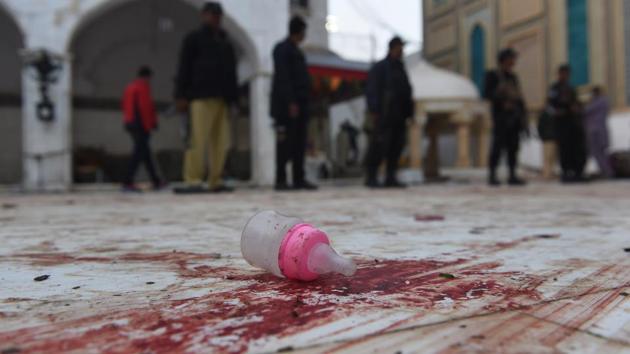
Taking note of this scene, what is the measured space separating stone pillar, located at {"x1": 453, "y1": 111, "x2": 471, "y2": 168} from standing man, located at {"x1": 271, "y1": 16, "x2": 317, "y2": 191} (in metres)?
7.45

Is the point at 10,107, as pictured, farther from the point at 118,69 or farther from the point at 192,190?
the point at 192,190

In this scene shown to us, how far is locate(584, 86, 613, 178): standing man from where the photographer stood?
8297 mm

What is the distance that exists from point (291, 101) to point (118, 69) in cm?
645

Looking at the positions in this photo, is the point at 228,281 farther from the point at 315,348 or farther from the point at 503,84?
the point at 503,84

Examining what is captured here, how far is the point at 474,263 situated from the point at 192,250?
28.3 inches

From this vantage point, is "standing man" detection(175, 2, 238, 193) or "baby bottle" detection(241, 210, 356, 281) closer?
"baby bottle" detection(241, 210, 356, 281)

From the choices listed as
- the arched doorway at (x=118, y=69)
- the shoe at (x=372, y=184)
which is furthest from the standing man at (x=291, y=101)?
the arched doorway at (x=118, y=69)

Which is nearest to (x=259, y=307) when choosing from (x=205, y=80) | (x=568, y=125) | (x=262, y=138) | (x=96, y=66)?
(x=205, y=80)

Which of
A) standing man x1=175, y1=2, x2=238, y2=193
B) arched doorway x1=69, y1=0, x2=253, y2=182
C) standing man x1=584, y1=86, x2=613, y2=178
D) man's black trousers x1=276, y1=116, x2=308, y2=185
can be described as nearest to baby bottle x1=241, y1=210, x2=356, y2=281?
standing man x1=175, y1=2, x2=238, y2=193

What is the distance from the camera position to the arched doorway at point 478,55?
1498cm

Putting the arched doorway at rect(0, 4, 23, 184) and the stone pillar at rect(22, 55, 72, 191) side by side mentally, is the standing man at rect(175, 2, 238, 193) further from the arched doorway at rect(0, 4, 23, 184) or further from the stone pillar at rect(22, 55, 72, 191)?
the arched doorway at rect(0, 4, 23, 184)

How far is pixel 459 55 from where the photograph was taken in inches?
628

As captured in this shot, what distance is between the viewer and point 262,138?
7.10m

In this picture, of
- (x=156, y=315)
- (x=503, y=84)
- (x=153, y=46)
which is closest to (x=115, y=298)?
(x=156, y=315)
